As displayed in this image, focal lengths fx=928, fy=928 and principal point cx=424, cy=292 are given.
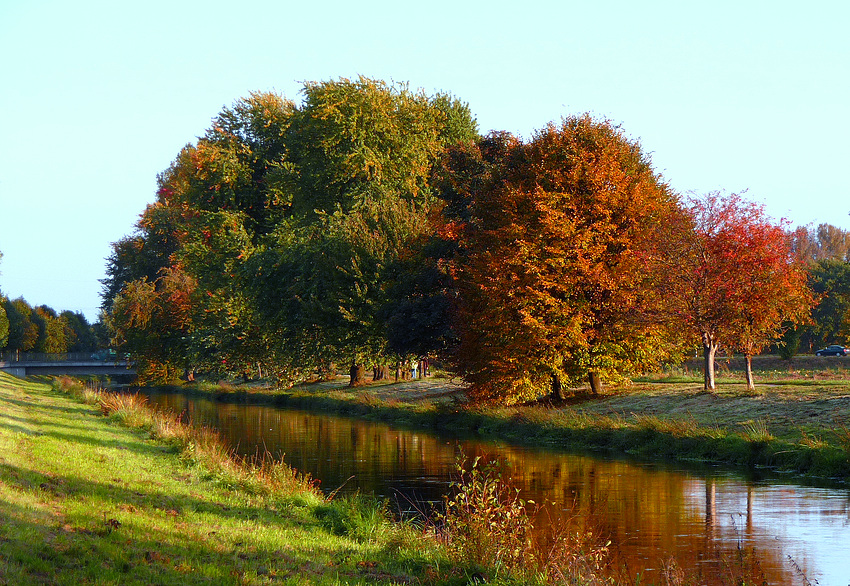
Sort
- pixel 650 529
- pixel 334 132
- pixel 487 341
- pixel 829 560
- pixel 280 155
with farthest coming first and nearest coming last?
pixel 280 155 → pixel 334 132 → pixel 487 341 → pixel 650 529 → pixel 829 560

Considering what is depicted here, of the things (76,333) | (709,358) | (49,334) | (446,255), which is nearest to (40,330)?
(49,334)

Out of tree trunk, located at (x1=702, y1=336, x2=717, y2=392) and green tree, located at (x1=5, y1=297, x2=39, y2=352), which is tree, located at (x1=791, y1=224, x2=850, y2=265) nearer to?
Answer: tree trunk, located at (x1=702, y1=336, x2=717, y2=392)

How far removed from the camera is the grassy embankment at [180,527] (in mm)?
10148

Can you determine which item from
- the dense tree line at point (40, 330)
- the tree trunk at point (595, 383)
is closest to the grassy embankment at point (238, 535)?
the tree trunk at point (595, 383)

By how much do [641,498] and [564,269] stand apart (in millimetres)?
16569

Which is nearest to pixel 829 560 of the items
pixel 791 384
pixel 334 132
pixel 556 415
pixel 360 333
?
pixel 556 415

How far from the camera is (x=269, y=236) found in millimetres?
56719

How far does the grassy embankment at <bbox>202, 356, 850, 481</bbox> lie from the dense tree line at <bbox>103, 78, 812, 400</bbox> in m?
1.62

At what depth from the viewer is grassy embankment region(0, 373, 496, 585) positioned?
10.1 meters

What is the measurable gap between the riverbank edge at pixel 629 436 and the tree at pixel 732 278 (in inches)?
204

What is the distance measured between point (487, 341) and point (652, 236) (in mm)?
7689

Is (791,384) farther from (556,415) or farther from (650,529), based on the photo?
(650,529)

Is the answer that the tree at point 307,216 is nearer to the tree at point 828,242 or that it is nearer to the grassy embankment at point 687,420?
the grassy embankment at point 687,420

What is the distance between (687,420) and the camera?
2994 cm
